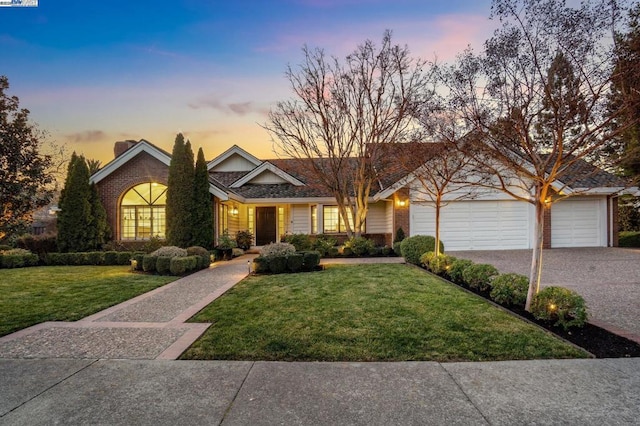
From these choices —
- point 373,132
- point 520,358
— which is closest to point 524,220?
point 373,132

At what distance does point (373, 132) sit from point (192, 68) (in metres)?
7.63

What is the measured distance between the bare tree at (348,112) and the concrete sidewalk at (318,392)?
1143 centimetres

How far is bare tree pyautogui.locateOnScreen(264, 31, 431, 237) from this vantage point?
14.2 metres

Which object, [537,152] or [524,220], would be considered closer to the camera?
[537,152]

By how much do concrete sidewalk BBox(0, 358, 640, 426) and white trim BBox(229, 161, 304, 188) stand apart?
48.6ft

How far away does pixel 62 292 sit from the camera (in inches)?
306

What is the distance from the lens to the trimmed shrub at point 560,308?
4562 millimetres

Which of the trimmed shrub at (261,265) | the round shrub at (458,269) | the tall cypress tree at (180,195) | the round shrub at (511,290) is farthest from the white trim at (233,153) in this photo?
the round shrub at (511,290)

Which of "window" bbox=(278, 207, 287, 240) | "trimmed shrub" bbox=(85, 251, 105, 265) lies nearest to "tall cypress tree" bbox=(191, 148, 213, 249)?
"trimmed shrub" bbox=(85, 251, 105, 265)

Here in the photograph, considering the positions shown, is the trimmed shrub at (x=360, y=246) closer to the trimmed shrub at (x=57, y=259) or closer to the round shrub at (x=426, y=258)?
the round shrub at (x=426, y=258)

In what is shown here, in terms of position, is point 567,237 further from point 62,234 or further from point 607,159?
point 62,234

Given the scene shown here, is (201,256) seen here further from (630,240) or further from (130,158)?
(630,240)

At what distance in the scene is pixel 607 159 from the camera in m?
5.07

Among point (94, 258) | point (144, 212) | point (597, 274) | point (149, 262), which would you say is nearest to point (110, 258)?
point (94, 258)
